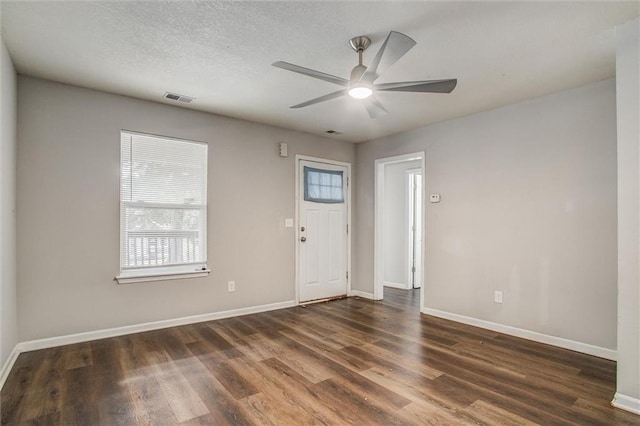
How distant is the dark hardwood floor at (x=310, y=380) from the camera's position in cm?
208

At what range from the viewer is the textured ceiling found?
2.07 m

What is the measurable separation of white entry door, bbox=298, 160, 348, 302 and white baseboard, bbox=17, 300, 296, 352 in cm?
67

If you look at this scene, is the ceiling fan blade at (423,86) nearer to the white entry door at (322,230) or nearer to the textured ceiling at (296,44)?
the textured ceiling at (296,44)

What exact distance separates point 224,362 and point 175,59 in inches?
99.0

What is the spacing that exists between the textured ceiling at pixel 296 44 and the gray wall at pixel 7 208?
26cm

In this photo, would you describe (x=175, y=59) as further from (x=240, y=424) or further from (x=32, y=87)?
(x=240, y=424)

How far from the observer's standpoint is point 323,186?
5.17 meters

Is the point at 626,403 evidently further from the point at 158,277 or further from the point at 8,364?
the point at 8,364

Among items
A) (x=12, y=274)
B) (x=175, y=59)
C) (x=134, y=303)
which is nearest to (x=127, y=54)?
(x=175, y=59)

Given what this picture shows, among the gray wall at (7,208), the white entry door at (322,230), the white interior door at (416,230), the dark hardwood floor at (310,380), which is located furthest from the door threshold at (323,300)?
the gray wall at (7,208)

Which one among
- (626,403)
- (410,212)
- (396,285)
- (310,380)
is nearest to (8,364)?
(310,380)

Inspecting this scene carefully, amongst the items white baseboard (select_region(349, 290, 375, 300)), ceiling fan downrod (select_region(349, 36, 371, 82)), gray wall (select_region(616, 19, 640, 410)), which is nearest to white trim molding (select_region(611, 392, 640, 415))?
gray wall (select_region(616, 19, 640, 410))

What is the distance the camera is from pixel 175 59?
106 inches

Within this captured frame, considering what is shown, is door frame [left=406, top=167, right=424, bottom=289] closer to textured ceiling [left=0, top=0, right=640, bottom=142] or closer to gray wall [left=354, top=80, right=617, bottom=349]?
gray wall [left=354, top=80, right=617, bottom=349]
